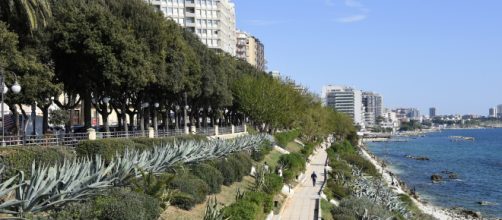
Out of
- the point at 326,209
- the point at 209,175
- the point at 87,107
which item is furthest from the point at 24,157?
the point at 87,107

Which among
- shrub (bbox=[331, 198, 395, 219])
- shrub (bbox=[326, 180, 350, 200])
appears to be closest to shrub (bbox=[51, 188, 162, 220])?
shrub (bbox=[331, 198, 395, 219])

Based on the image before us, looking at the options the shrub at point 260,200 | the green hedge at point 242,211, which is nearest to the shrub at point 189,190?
the green hedge at point 242,211

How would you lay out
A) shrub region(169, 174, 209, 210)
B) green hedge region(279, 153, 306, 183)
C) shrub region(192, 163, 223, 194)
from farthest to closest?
green hedge region(279, 153, 306, 183)
shrub region(192, 163, 223, 194)
shrub region(169, 174, 209, 210)

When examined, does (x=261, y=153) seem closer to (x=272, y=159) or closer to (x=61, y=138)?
(x=272, y=159)

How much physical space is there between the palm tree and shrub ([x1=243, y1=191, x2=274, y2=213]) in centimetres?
1159

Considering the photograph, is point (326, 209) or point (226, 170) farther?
point (326, 209)

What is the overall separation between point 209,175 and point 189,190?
4.19 m

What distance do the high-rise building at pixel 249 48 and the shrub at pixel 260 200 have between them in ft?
437

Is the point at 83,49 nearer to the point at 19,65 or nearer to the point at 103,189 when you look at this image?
the point at 19,65

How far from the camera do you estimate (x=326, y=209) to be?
115ft

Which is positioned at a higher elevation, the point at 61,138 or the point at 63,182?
the point at 61,138

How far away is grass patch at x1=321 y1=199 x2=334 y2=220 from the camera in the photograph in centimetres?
3203

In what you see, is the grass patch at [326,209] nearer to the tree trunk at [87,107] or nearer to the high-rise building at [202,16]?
the tree trunk at [87,107]

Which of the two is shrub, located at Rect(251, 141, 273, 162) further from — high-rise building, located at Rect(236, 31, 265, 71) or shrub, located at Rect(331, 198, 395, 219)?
high-rise building, located at Rect(236, 31, 265, 71)
